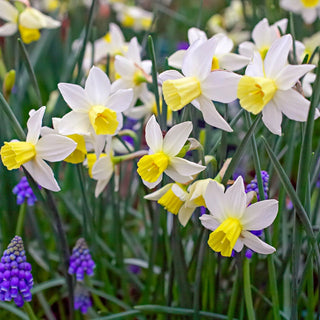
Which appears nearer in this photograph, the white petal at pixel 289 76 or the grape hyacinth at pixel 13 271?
the white petal at pixel 289 76

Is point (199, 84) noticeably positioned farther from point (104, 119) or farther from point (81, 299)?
point (81, 299)

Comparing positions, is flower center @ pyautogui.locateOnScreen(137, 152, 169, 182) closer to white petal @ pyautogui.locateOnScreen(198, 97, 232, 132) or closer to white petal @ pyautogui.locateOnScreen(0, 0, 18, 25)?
white petal @ pyautogui.locateOnScreen(198, 97, 232, 132)

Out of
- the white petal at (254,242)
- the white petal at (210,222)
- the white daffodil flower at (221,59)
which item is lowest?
the white petal at (254,242)

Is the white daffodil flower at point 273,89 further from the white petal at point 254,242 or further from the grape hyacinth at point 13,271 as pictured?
the grape hyacinth at point 13,271

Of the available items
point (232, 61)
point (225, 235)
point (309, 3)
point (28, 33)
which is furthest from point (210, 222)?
point (309, 3)

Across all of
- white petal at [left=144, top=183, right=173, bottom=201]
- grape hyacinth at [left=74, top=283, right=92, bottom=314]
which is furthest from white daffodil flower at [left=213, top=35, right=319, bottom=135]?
grape hyacinth at [left=74, top=283, right=92, bottom=314]

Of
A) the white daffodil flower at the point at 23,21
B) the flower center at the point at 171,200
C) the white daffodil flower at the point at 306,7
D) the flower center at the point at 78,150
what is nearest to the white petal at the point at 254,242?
the flower center at the point at 171,200

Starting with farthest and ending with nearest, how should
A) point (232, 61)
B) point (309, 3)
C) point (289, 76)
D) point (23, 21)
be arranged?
point (309, 3) < point (23, 21) < point (232, 61) < point (289, 76)
